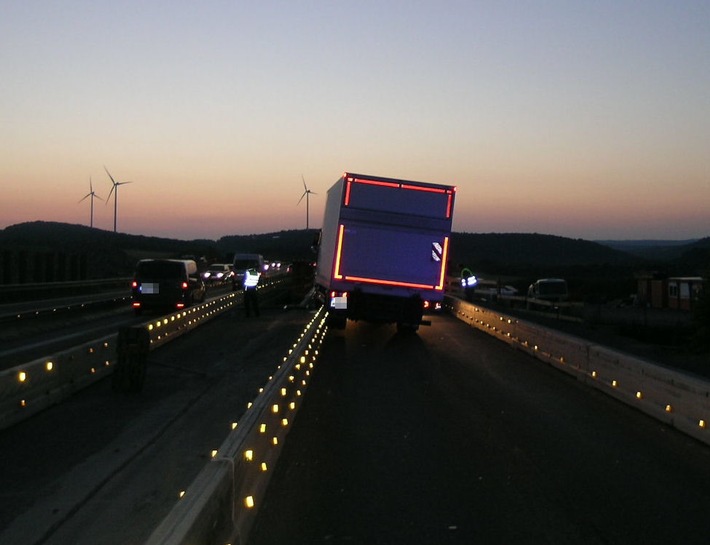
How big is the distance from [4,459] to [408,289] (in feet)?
50.5

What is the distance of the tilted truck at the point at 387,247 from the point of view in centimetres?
2339

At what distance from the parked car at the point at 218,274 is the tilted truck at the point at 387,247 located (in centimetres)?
3257

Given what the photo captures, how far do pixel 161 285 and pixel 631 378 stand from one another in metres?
22.4

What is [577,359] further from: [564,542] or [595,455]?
[564,542]

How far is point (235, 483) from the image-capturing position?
20.7ft

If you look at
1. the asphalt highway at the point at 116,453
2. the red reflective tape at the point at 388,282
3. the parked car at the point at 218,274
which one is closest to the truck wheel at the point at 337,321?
the red reflective tape at the point at 388,282

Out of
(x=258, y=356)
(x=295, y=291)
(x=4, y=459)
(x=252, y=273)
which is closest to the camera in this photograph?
(x=4, y=459)

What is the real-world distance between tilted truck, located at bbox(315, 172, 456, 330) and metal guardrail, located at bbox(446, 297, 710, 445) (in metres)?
3.38

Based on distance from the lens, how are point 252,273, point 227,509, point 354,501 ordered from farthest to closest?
point 252,273, point 354,501, point 227,509

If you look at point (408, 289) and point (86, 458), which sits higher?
point (408, 289)

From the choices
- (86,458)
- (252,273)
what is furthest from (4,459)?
(252,273)

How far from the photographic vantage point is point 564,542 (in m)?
6.69

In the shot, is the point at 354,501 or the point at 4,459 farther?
the point at 4,459

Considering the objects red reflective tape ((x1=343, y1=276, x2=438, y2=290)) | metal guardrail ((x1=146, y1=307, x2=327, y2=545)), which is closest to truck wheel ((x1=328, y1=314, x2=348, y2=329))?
red reflective tape ((x1=343, y1=276, x2=438, y2=290))
